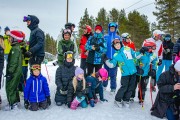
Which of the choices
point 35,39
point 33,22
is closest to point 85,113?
point 35,39

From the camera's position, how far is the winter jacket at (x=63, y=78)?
20.3 feet

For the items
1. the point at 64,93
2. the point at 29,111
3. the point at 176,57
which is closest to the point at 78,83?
the point at 64,93

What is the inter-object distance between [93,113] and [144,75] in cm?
168

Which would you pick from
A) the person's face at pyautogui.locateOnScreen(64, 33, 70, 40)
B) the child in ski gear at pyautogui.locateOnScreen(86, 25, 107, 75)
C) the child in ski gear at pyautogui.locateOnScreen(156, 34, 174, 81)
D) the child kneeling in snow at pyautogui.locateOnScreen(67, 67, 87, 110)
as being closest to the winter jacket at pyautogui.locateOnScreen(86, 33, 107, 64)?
the child in ski gear at pyautogui.locateOnScreen(86, 25, 107, 75)

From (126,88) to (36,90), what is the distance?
6.95 ft

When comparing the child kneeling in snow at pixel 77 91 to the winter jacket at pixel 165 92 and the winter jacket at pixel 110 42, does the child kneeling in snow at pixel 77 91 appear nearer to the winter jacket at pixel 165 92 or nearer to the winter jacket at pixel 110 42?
the winter jacket at pixel 110 42

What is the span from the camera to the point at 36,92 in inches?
231

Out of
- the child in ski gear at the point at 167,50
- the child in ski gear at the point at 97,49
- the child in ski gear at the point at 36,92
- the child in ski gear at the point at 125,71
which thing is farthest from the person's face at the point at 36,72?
the child in ski gear at the point at 167,50

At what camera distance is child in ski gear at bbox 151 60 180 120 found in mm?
5094

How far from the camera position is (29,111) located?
5633 millimetres

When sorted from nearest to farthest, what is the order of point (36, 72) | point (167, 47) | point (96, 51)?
point (36, 72) → point (96, 51) → point (167, 47)

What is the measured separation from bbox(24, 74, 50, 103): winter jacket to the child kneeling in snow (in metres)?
0.57

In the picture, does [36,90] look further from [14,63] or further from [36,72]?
[14,63]

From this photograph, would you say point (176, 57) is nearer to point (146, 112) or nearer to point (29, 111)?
point (146, 112)
